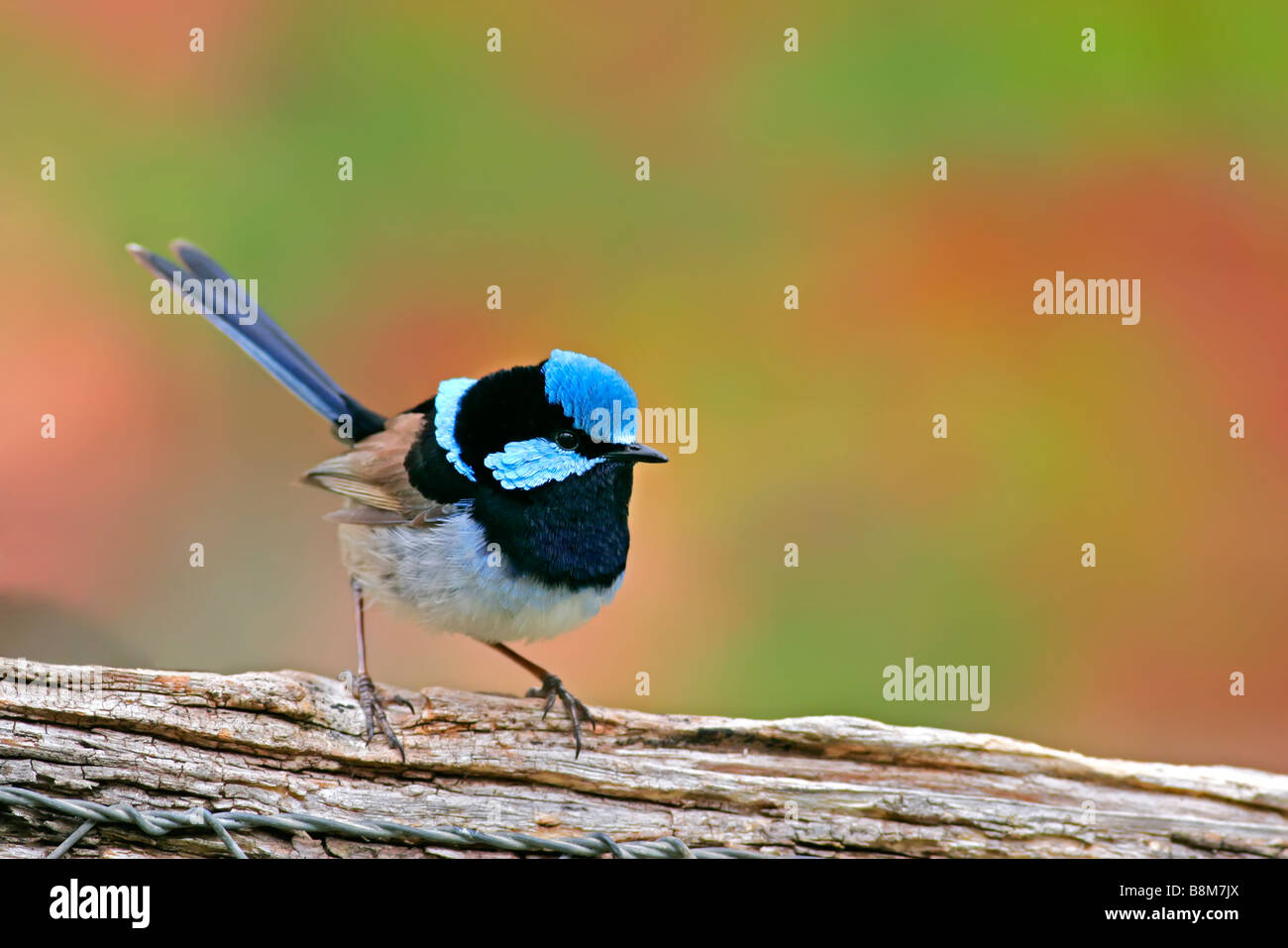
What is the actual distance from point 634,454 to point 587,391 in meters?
0.21

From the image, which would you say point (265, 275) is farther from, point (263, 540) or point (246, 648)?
point (246, 648)

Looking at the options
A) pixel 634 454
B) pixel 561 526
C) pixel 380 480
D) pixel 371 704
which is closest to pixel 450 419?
pixel 380 480

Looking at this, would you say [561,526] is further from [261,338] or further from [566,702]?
[261,338]

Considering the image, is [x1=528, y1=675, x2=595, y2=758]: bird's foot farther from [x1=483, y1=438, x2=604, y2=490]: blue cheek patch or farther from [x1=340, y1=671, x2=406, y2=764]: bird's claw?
[x1=483, y1=438, x2=604, y2=490]: blue cheek patch

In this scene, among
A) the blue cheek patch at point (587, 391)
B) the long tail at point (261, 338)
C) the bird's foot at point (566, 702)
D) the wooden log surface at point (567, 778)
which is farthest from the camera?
the long tail at point (261, 338)

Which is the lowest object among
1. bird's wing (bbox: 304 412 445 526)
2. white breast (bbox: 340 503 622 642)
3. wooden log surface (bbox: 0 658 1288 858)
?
wooden log surface (bbox: 0 658 1288 858)

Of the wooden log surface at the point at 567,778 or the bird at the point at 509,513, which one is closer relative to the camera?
the wooden log surface at the point at 567,778

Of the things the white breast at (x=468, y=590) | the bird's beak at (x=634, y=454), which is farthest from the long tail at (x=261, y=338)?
the bird's beak at (x=634, y=454)

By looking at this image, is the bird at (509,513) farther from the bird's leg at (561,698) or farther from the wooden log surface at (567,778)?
the wooden log surface at (567,778)

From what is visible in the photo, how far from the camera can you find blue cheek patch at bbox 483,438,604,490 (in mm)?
3264

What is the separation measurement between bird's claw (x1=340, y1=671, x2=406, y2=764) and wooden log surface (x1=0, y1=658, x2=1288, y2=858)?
0.02m

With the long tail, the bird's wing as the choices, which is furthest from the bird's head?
the long tail

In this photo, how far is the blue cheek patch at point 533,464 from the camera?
128 inches

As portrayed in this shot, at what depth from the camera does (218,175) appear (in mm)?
5562
